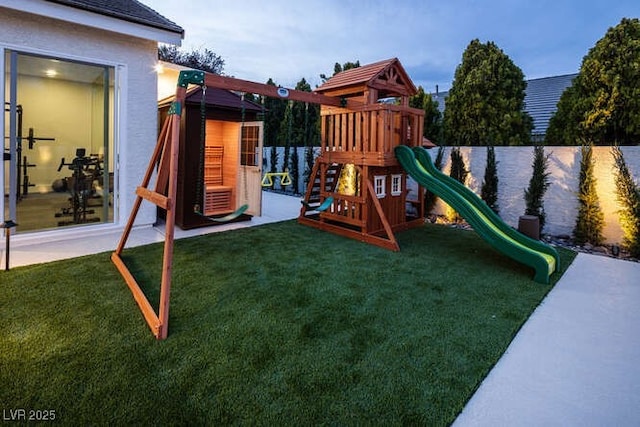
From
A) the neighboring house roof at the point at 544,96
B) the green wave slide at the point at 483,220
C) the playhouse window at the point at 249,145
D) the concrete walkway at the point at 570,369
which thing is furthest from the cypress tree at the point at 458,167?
the neighboring house roof at the point at 544,96

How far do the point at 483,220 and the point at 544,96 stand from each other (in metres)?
11.6

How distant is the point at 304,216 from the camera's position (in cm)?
713

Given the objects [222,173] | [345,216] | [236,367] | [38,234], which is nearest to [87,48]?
[38,234]

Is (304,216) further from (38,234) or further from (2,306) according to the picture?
(2,306)

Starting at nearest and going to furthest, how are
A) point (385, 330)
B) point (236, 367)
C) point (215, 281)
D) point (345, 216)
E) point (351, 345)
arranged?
point (236, 367) → point (351, 345) → point (385, 330) → point (215, 281) → point (345, 216)

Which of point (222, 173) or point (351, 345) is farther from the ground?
point (222, 173)

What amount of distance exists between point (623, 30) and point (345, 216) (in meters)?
5.55

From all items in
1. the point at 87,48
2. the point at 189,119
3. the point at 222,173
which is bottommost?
the point at 222,173

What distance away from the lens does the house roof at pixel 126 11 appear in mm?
4953

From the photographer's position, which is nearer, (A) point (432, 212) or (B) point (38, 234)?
(B) point (38, 234)

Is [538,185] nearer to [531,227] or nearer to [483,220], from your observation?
[531,227]

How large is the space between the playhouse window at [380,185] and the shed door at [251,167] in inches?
88.7

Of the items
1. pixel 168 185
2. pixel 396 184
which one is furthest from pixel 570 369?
pixel 396 184

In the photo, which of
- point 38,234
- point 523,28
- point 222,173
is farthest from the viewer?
point 523,28
